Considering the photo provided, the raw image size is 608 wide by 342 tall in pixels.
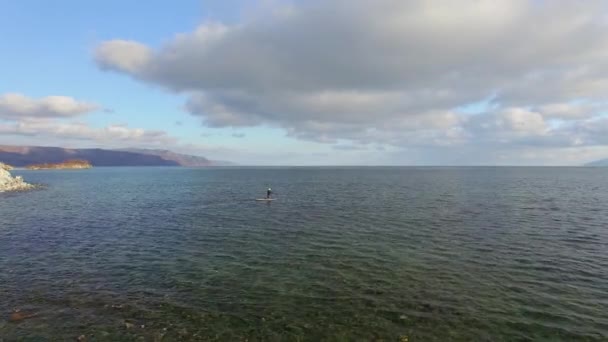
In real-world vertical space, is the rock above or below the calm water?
below

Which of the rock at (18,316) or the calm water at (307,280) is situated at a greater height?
the calm water at (307,280)

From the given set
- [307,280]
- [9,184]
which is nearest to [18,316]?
[307,280]

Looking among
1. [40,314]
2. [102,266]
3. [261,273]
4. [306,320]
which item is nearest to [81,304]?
[40,314]

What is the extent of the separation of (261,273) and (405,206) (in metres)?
47.8

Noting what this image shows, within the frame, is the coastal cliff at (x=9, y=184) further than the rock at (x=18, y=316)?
Yes

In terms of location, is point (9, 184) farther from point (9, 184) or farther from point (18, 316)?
point (18, 316)

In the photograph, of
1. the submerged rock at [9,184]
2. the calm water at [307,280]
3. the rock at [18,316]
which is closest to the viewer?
the calm water at [307,280]

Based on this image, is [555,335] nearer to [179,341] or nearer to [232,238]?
[179,341]

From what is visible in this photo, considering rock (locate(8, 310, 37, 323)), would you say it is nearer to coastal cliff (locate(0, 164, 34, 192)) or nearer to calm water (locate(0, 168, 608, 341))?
calm water (locate(0, 168, 608, 341))

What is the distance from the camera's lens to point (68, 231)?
4509cm

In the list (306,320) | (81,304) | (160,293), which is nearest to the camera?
(306,320)

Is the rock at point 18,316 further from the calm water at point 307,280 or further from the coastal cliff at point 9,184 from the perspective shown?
the coastal cliff at point 9,184

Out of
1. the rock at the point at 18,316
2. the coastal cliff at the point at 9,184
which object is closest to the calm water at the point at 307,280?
the rock at the point at 18,316

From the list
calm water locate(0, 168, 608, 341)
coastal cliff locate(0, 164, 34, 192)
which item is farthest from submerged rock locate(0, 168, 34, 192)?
calm water locate(0, 168, 608, 341)
